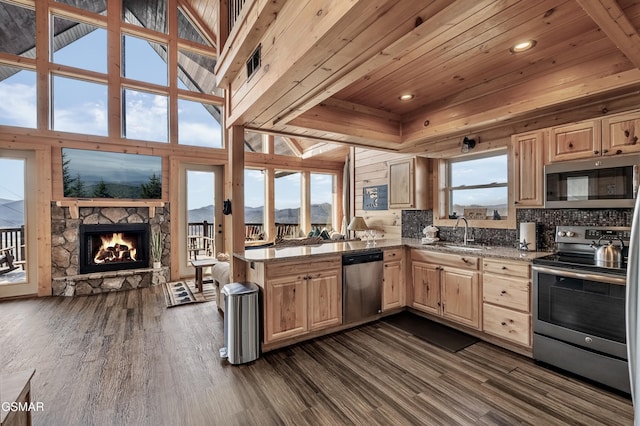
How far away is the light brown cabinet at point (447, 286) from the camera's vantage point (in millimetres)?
3176

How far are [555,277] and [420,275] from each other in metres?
1.44

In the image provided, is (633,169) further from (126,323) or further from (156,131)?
(156,131)

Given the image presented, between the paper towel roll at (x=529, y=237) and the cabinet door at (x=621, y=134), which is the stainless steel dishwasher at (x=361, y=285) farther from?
the cabinet door at (x=621, y=134)

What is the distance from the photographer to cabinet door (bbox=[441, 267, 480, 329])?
315 centimetres

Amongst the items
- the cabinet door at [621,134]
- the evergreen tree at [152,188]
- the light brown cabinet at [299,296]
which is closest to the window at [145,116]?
the evergreen tree at [152,188]

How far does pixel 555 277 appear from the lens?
2.55 m

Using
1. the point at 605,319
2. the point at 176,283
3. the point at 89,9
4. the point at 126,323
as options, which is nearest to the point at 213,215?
the point at 176,283

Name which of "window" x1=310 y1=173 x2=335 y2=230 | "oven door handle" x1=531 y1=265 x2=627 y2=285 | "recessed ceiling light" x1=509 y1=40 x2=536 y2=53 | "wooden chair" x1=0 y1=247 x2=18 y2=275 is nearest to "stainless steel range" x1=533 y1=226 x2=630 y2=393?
"oven door handle" x1=531 y1=265 x2=627 y2=285

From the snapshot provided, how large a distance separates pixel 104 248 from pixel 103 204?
0.82m

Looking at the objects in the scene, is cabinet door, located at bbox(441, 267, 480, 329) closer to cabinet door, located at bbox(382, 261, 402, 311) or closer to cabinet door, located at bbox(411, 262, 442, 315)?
cabinet door, located at bbox(411, 262, 442, 315)

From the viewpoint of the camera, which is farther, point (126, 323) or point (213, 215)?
point (213, 215)

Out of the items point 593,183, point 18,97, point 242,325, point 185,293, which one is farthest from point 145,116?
point 593,183

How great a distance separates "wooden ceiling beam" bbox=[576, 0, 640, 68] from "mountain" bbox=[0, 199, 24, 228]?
7171 millimetres

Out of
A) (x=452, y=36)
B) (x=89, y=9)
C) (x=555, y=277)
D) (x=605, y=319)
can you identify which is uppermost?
(x=89, y=9)
